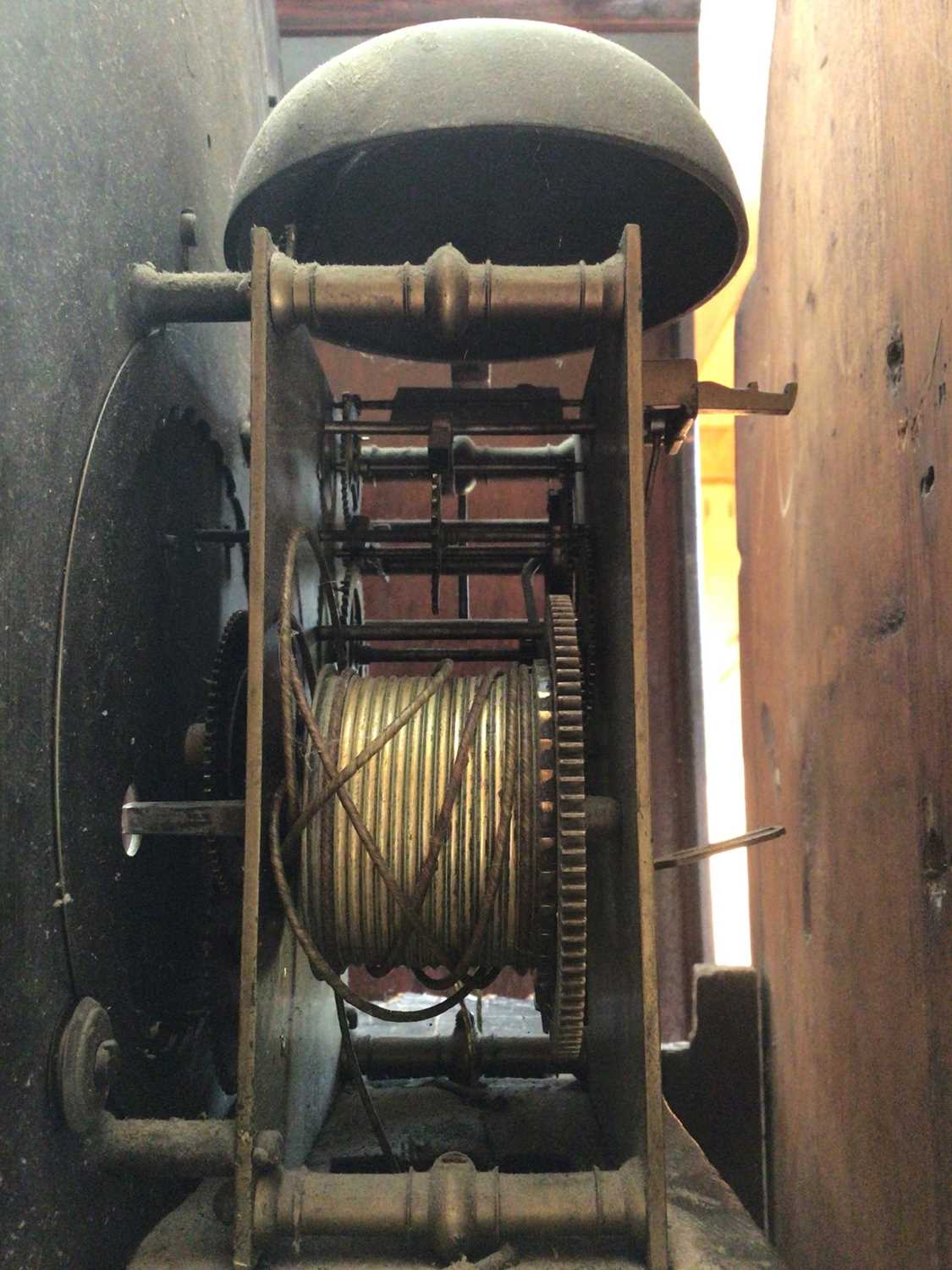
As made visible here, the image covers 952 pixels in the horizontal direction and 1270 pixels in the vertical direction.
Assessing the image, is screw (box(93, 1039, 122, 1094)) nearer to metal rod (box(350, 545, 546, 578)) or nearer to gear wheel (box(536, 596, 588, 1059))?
gear wheel (box(536, 596, 588, 1059))

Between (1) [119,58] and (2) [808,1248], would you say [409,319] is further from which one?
(2) [808,1248]

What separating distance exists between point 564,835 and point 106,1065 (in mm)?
560

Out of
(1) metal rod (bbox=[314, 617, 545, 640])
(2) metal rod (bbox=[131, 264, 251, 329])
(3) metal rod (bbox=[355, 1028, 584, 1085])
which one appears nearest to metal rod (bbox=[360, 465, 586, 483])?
(1) metal rod (bbox=[314, 617, 545, 640])

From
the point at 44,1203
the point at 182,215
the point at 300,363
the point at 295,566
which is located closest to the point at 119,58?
the point at 182,215

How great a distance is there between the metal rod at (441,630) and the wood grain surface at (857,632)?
474 mm

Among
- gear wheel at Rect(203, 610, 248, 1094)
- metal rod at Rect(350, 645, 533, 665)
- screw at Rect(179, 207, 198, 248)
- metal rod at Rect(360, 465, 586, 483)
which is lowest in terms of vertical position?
gear wheel at Rect(203, 610, 248, 1094)

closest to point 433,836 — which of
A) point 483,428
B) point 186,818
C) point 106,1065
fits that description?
point 186,818

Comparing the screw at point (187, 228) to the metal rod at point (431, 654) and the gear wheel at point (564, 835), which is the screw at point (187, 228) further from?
the gear wheel at point (564, 835)

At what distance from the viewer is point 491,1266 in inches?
42.6

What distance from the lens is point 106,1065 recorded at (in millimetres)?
1219

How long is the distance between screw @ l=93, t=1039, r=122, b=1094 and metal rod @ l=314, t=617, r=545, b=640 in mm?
621

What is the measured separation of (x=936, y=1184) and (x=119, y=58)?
5.45ft

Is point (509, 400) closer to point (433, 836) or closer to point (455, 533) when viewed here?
point (455, 533)

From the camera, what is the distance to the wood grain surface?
4.18ft
